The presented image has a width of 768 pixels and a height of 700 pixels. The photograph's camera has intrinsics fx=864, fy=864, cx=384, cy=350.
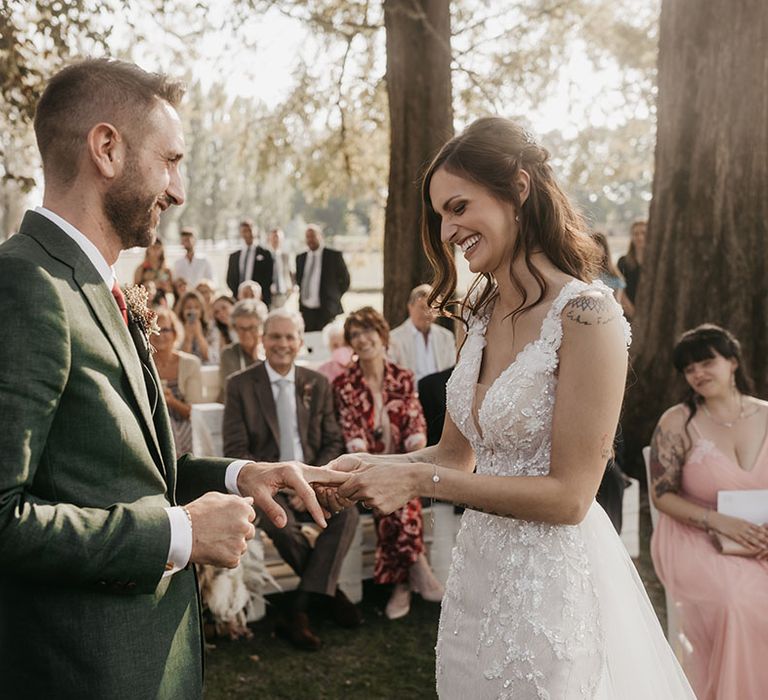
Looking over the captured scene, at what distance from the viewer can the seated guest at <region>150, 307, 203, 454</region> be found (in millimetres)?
6340

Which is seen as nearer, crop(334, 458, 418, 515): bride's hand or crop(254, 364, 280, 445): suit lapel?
crop(334, 458, 418, 515): bride's hand

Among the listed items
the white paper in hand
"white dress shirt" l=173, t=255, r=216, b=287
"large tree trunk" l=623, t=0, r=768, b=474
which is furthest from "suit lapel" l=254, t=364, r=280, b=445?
"white dress shirt" l=173, t=255, r=216, b=287

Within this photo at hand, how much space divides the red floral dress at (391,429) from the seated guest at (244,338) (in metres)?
1.25

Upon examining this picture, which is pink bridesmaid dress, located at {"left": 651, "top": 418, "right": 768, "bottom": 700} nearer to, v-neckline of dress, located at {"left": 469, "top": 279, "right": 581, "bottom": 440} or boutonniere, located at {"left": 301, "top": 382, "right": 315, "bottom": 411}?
v-neckline of dress, located at {"left": 469, "top": 279, "right": 581, "bottom": 440}

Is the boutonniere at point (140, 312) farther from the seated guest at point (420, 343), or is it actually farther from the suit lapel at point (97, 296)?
the seated guest at point (420, 343)

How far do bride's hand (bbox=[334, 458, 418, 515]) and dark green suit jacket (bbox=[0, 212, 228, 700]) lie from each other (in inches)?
24.2

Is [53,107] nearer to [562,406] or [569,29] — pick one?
[562,406]

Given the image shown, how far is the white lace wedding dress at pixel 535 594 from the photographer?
7.88 ft

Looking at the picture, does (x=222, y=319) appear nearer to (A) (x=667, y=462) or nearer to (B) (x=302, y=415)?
(B) (x=302, y=415)

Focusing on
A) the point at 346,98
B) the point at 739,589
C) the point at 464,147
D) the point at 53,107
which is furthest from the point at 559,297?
the point at 346,98

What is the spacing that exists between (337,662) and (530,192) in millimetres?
3341

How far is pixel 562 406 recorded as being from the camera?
7.58 feet

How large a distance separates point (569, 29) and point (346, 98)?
3705mm

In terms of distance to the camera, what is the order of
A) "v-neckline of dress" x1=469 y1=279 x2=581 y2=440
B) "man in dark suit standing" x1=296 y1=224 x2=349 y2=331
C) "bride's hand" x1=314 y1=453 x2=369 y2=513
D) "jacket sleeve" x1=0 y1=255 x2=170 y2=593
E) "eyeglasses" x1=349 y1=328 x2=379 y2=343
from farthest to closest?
1. "man in dark suit standing" x1=296 y1=224 x2=349 y2=331
2. "eyeglasses" x1=349 y1=328 x2=379 y2=343
3. "bride's hand" x1=314 y1=453 x2=369 y2=513
4. "v-neckline of dress" x1=469 y1=279 x2=581 y2=440
5. "jacket sleeve" x1=0 y1=255 x2=170 y2=593
